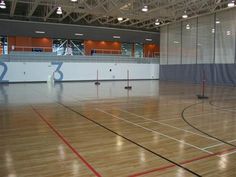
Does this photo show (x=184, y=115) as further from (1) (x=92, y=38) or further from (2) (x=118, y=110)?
(1) (x=92, y=38)

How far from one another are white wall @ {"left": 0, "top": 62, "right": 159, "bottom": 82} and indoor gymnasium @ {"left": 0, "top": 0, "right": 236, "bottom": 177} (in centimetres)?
10

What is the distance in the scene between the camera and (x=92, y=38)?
32.8 m

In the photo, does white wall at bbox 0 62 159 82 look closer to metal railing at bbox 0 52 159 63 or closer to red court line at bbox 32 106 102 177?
metal railing at bbox 0 52 159 63

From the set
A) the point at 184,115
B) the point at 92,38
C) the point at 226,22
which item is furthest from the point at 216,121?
the point at 92,38

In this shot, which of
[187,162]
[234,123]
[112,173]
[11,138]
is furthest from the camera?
[234,123]

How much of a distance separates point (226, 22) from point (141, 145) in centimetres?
2239

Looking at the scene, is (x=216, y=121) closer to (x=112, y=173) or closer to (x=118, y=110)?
(x=118, y=110)

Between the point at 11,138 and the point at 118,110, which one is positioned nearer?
the point at 11,138

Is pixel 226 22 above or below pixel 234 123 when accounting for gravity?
above

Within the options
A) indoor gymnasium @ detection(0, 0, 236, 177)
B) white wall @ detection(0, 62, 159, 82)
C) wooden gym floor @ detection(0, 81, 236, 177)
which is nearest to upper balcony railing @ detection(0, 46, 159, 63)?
indoor gymnasium @ detection(0, 0, 236, 177)

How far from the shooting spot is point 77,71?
30.1 metres

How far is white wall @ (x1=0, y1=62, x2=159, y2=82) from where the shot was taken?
2725 cm

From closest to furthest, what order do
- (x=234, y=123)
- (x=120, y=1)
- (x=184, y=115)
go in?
(x=234, y=123) < (x=184, y=115) < (x=120, y=1)

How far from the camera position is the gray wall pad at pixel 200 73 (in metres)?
24.2
